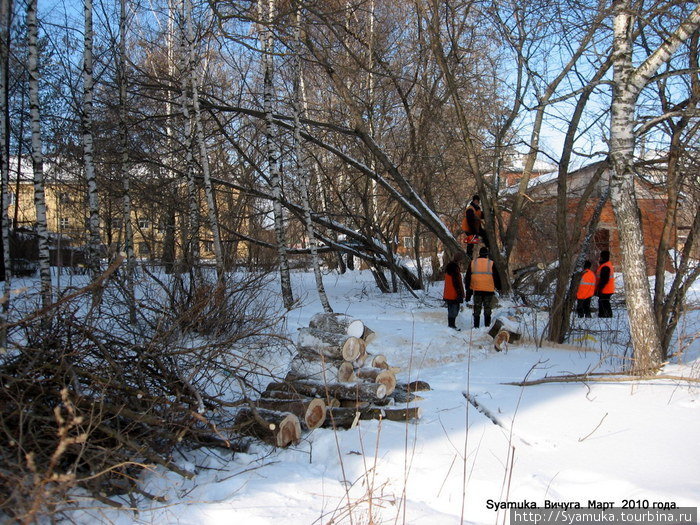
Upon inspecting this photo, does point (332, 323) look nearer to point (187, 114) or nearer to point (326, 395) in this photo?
point (326, 395)

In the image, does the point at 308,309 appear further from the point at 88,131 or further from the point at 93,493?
the point at 93,493

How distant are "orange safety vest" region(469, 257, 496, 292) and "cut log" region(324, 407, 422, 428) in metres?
4.83

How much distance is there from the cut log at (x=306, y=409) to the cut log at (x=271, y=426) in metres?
0.18

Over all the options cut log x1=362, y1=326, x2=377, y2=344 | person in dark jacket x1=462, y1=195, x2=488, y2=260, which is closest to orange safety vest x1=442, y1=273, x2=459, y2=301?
cut log x1=362, y1=326, x2=377, y2=344

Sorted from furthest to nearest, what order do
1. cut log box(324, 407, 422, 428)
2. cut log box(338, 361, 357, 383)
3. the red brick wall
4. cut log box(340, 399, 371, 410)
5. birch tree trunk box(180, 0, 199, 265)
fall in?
1. the red brick wall
2. birch tree trunk box(180, 0, 199, 265)
3. cut log box(338, 361, 357, 383)
4. cut log box(340, 399, 371, 410)
5. cut log box(324, 407, 422, 428)

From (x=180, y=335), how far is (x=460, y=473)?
2.57m

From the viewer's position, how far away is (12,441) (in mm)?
2619

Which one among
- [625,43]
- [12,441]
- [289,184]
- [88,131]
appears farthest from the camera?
[289,184]

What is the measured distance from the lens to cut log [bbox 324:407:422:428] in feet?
14.3

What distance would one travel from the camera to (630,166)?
5.57 metres

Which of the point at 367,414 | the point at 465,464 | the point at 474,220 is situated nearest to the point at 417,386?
the point at 367,414

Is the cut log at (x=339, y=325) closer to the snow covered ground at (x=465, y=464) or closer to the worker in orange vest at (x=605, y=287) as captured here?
the snow covered ground at (x=465, y=464)

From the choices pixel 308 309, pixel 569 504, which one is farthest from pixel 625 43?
pixel 308 309

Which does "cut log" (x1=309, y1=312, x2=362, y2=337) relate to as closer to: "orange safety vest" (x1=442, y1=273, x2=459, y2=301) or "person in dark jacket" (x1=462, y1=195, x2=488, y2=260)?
"orange safety vest" (x1=442, y1=273, x2=459, y2=301)
